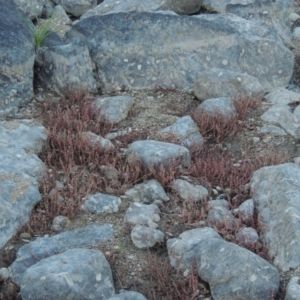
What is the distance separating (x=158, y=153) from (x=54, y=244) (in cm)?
158

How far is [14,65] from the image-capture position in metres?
7.91

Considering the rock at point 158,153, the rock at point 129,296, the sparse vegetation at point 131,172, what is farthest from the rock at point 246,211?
the rock at point 129,296

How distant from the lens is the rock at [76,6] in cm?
1130

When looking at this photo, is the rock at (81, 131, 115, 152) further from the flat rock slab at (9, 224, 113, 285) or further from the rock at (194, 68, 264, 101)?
the rock at (194, 68, 264, 101)

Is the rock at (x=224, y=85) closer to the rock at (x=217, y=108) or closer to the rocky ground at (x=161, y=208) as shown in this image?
the rocky ground at (x=161, y=208)

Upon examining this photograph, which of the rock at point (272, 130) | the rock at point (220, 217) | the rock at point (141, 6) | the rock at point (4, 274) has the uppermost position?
the rock at point (141, 6)

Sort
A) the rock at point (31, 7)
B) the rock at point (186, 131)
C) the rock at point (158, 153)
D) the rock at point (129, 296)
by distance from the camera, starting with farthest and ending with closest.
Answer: the rock at point (31, 7) < the rock at point (186, 131) < the rock at point (158, 153) < the rock at point (129, 296)

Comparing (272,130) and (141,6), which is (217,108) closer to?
(272,130)

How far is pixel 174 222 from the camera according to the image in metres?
6.07

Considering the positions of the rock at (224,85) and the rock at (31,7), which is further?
the rock at (31,7)

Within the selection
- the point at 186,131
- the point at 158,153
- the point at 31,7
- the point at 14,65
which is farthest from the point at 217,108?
the point at 31,7

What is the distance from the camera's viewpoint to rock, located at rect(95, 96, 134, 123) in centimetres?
786

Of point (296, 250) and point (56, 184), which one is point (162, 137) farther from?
point (296, 250)

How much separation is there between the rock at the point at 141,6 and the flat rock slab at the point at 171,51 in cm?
174
